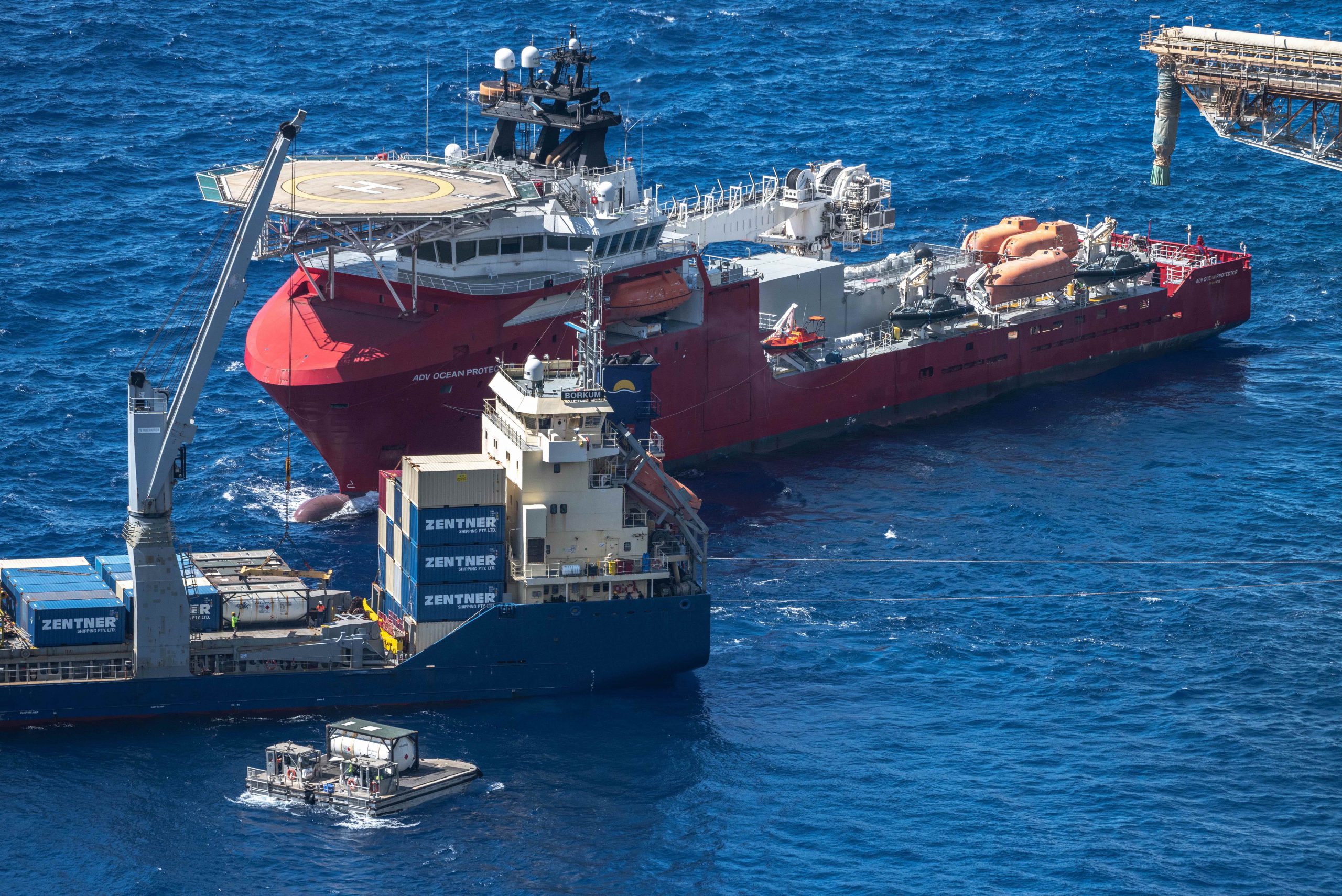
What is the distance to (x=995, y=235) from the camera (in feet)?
383

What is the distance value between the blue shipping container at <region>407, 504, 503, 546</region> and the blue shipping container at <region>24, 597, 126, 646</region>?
10.5 meters

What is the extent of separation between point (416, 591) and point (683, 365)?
A: 28.8 metres

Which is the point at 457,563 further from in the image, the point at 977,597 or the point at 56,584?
the point at 977,597

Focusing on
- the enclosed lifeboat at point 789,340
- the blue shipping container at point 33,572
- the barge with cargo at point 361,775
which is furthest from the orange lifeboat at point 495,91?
the barge with cargo at point 361,775

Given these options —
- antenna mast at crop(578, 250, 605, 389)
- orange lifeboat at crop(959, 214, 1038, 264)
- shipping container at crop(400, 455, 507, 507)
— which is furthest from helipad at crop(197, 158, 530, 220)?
orange lifeboat at crop(959, 214, 1038, 264)

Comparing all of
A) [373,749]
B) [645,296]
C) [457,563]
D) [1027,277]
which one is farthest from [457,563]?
[1027,277]

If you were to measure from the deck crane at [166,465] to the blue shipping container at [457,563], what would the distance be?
8.15 meters

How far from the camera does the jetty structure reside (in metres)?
97.1

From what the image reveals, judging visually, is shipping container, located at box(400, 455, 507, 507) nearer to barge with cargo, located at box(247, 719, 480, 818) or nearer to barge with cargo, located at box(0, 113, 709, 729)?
barge with cargo, located at box(0, 113, 709, 729)

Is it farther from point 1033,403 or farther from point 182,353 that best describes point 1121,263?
point 182,353

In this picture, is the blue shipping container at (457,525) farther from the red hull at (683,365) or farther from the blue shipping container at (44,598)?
the red hull at (683,365)

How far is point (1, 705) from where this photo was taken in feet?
230

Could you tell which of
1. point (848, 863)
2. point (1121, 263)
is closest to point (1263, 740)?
point (848, 863)

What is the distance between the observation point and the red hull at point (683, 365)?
9050 cm
